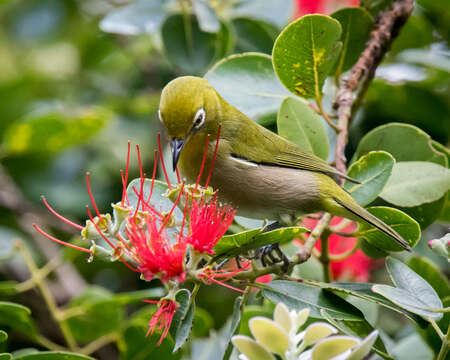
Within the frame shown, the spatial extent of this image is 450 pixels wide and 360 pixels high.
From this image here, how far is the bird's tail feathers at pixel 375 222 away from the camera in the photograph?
2.35 meters

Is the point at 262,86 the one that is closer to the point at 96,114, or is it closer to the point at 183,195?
the point at 183,195

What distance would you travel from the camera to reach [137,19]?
3.48 m

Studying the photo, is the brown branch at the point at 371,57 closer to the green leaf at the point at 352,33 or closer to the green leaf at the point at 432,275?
the green leaf at the point at 352,33

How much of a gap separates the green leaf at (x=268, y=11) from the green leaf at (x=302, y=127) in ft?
3.86

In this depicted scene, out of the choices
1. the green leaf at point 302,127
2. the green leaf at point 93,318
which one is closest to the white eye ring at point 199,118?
the green leaf at point 302,127

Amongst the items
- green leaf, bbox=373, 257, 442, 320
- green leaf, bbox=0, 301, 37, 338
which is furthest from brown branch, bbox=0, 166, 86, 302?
green leaf, bbox=373, 257, 442, 320

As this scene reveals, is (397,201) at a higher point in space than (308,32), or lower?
lower

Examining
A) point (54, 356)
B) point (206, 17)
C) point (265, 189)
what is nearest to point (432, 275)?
point (265, 189)

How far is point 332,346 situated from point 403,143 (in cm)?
138

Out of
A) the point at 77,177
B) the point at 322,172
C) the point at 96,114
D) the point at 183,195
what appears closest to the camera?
the point at 183,195

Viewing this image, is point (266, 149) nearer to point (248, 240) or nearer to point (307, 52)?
point (307, 52)

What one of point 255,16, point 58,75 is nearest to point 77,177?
point 58,75

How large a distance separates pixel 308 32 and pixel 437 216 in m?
1.02

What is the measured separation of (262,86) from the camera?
9.54 feet
